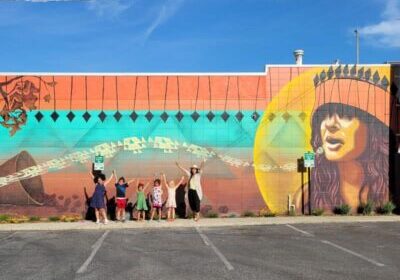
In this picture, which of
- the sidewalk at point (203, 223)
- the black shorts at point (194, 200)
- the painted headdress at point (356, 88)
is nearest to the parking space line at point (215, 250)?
the sidewalk at point (203, 223)

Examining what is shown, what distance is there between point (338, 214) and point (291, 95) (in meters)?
4.32

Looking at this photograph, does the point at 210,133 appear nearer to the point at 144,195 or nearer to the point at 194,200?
the point at 194,200

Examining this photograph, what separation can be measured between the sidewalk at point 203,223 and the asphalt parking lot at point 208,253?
80cm

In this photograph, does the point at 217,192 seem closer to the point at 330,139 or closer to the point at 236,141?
the point at 236,141

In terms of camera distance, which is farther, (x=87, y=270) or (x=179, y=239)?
(x=179, y=239)

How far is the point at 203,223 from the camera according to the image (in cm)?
1836

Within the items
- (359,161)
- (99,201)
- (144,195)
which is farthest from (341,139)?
(99,201)

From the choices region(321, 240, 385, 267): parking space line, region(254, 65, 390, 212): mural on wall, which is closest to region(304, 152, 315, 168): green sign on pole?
region(254, 65, 390, 212): mural on wall

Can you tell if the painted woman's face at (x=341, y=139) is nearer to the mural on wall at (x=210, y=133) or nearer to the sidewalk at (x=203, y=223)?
the mural on wall at (x=210, y=133)

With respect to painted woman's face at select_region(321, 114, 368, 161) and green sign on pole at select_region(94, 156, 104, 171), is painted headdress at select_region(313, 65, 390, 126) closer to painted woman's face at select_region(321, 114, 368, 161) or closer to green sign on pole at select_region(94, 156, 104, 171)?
painted woman's face at select_region(321, 114, 368, 161)

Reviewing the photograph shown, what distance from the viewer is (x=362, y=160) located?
20.5m

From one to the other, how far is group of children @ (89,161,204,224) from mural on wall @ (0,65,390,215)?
352mm

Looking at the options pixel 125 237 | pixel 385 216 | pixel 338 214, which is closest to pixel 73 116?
pixel 125 237

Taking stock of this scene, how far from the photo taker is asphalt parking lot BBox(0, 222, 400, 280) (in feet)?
33.9
